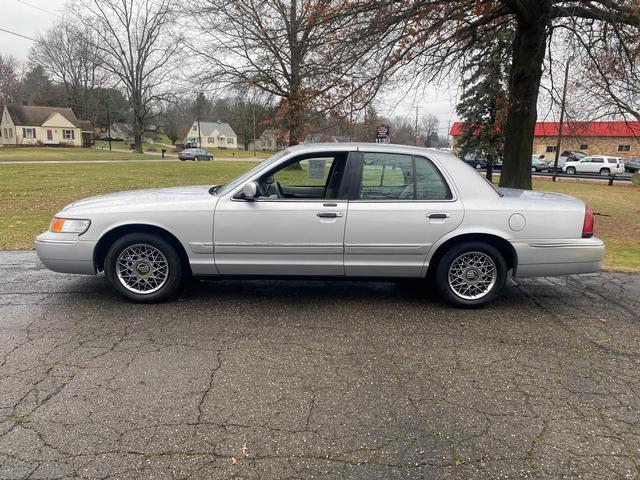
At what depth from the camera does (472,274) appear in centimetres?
452

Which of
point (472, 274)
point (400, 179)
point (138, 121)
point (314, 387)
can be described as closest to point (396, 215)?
point (400, 179)

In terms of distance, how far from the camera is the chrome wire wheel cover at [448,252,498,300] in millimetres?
4496

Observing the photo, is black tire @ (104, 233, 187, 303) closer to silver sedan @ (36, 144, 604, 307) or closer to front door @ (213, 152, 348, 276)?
silver sedan @ (36, 144, 604, 307)

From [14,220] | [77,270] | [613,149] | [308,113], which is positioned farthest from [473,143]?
[613,149]

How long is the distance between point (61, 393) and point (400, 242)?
3.05 m

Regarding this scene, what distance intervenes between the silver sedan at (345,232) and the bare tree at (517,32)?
527 centimetres

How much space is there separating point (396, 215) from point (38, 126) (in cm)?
7536

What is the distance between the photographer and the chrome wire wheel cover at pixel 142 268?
439 cm

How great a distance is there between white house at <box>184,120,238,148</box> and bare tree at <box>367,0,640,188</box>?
88.1 m

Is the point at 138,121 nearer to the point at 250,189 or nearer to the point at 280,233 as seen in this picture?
the point at 250,189

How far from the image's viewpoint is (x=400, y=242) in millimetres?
4359

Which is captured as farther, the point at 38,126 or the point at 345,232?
the point at 38,126

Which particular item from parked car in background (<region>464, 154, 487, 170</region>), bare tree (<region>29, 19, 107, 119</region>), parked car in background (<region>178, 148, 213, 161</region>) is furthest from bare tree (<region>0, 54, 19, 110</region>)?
parked car in background (<region>464, 154, 487, 170</region>)

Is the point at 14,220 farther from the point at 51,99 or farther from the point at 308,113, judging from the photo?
the point at 51,99
